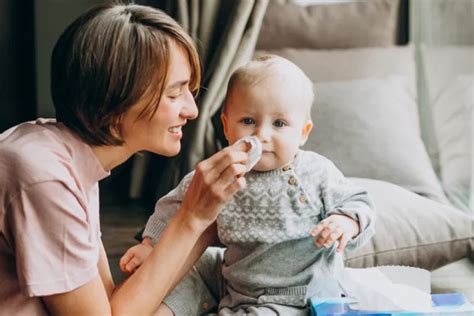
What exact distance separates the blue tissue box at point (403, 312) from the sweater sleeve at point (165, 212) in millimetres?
335

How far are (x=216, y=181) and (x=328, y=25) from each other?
187 centimetres

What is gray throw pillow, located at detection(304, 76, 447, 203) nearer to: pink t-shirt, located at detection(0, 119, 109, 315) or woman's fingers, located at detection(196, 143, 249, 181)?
woman's fingers, located at detection(196, 143, 249, 181)

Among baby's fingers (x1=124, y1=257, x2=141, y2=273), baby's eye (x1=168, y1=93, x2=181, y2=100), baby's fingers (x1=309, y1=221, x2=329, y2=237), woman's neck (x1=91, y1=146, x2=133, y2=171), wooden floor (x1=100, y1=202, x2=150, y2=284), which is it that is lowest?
wooden floor (x1=100, y1=202, x2=150, y2=284)

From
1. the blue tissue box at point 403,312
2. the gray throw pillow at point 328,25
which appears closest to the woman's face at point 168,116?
the blue tissue box at point 403,312

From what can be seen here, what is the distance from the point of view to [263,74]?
1.54 m

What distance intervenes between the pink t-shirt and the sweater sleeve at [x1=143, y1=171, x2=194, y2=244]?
0.30 meters

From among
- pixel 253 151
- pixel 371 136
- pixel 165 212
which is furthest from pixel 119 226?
pixel 253 151

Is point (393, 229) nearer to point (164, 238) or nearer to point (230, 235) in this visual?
point (230, 235)

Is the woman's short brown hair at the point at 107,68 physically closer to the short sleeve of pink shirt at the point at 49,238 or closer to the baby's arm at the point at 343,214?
the short sleeve of pink shirt at the point at 49,238

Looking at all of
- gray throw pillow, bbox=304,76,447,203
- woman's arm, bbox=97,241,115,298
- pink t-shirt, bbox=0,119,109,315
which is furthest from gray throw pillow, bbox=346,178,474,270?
pink t-shirt, bbox=0,119,109,315

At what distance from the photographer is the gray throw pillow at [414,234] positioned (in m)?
2.21

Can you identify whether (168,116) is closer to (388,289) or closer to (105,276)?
(105,276)

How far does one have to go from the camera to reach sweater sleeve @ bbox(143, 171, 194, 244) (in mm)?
1639

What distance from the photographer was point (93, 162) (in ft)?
4.61
